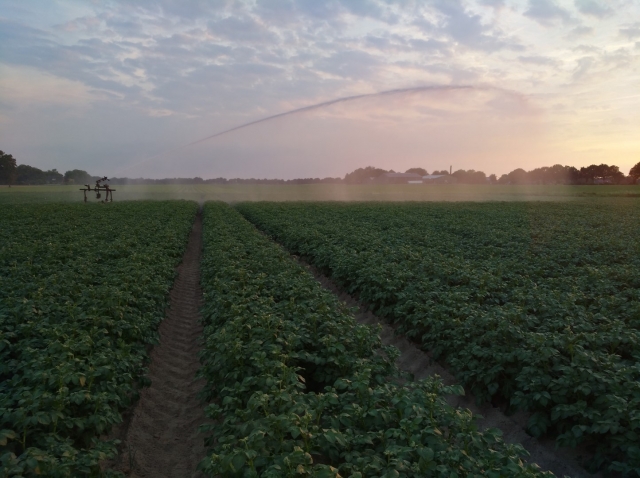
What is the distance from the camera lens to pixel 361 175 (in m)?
124

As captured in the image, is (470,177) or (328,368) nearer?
(328,368)

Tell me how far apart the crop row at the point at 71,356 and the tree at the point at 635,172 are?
117 meters

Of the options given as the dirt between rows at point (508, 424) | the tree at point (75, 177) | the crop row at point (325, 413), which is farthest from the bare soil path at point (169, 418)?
the tree at point (75, 177)

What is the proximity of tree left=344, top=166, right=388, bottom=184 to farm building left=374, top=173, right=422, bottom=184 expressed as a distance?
1751 mm

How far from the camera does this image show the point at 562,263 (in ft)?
45.6

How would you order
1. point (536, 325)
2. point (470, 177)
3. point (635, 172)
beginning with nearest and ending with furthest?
point (536, 325) < point (635, 172) < point (470, 177)

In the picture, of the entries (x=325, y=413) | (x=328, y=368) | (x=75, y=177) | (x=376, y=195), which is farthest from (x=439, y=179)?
(x=325, y=413)

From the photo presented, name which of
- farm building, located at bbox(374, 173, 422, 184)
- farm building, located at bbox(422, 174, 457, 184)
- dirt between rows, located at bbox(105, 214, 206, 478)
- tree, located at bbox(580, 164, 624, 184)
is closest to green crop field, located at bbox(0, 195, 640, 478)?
dirt between rows, located at bbox(105, 214, 206, 478)

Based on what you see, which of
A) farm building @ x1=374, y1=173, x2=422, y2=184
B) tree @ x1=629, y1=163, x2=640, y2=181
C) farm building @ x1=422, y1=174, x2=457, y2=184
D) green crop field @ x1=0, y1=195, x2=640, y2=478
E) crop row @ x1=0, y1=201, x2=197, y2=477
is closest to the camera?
green crop field @ x1=0, y1=195, x2=640, y2=478

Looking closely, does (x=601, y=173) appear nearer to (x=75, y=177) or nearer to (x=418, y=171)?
(x=418, y=171)

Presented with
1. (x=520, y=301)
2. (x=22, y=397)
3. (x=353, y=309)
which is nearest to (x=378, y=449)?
(x=22, y=397)

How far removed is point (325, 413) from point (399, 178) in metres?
130

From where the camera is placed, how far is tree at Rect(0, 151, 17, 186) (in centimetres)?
10997

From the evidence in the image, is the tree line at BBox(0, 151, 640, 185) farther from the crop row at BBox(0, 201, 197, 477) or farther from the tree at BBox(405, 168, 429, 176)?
the crop row at BBox(0, 201, 197, 477)
